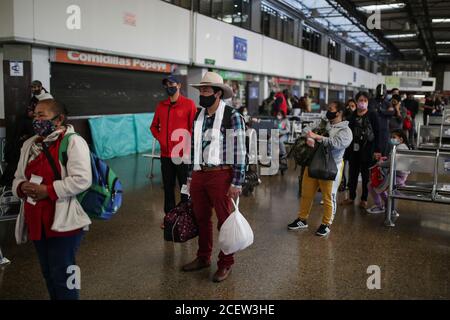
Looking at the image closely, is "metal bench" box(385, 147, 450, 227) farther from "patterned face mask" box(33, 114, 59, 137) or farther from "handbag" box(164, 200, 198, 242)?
"patterned face mask" box(33, 114, 59, 137)

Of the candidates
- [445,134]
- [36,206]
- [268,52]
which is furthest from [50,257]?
[268,52]

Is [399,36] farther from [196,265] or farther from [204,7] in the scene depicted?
[196,265]

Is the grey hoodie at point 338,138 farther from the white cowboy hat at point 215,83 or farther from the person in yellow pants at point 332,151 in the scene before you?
the white cowboy hat at point 215,83

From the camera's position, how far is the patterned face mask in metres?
2.82

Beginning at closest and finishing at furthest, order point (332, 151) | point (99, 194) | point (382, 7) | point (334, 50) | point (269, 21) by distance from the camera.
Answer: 1. point (99, 194)
2. point (332, 151)
3. point (382, 7)
4. point (269, 21)
5. point (334, 50)

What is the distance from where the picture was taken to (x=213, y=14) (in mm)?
15148

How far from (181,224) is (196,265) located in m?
0.43

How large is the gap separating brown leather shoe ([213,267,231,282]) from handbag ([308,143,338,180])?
1.71 meters

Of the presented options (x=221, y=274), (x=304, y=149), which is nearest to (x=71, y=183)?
(x=221, y=274)

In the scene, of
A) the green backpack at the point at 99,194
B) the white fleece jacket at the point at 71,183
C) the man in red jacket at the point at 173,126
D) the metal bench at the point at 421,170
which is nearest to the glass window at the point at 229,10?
the man in red jacket at the point at 173,126

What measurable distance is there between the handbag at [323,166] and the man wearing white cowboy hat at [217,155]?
1.54 metres

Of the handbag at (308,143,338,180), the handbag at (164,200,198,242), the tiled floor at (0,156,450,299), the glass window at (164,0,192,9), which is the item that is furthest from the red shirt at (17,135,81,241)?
the glass window at (164,0,192,9)

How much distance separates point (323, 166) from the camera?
5.06 m

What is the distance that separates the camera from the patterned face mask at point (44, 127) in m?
2.82
